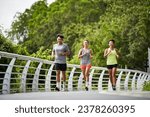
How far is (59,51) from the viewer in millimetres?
15531

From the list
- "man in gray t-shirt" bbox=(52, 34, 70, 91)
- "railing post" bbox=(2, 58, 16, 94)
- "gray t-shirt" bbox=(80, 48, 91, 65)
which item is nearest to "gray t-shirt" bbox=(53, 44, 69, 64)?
"man in gray t-shirt" bbox=(52, 34, 70, 91)

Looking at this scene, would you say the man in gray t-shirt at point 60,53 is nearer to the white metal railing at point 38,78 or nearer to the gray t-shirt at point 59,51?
the gray t-shirt at point 59,51

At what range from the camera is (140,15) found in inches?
1919

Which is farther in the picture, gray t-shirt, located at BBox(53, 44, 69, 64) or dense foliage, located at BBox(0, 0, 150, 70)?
dense foliage, located at BBox(0, 0, 150, 70)

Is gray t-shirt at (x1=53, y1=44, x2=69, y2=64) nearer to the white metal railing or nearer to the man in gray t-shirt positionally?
the man in gray t-shirt

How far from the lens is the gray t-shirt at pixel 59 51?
1550 centimetres

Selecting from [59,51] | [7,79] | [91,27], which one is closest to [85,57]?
[59,51]

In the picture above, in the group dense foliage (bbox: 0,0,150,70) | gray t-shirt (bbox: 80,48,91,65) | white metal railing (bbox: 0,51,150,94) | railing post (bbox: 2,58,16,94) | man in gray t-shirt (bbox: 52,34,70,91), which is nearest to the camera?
railing post (bbox: 2,58,16,94)

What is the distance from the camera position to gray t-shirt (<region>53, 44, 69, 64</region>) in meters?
15.5

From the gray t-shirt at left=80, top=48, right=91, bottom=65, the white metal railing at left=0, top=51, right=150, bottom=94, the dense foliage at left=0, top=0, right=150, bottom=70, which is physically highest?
the dense foliage at left=0, top=0, right=150, bottom=70

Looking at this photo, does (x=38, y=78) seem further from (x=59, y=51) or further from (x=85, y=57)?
(x=85, y=57)

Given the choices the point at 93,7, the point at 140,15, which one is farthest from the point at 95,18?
the point at 140,15

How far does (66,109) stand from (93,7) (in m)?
68.0

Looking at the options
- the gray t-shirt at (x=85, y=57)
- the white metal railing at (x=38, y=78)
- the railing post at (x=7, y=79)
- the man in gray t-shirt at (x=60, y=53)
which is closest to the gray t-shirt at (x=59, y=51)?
the man in gray t-shirt at (x=60, y=53)
